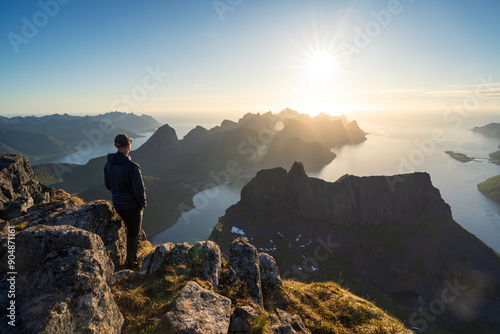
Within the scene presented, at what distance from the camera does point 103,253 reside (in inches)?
256

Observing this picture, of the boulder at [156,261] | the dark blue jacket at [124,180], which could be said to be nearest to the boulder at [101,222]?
the dark blue jacket at [124,180]

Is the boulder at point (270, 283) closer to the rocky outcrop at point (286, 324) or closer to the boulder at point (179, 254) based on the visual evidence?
the rocky outcrop at point (286, 324)

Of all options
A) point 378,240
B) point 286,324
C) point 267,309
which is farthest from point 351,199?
point 286,324

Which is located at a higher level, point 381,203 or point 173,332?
point 173,332

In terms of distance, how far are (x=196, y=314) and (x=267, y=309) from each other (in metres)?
3.87

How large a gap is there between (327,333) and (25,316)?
31.9 ft

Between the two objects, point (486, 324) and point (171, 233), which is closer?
point (486, 324)

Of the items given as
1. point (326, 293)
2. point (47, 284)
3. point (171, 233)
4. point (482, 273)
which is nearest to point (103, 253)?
point (47, 284)

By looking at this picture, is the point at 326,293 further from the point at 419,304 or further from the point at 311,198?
the point at 311,198

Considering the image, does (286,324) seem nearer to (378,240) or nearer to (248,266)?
(248,266)

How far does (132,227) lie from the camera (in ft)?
32.3

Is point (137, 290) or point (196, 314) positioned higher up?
point (196, 314)

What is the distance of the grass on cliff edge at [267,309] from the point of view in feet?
21.9

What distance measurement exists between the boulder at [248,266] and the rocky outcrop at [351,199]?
9947 cm
